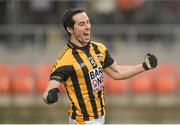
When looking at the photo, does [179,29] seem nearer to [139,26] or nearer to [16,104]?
[139,26]

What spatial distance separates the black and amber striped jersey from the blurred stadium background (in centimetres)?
858

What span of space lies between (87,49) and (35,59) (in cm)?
929

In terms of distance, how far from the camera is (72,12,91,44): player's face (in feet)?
23.6

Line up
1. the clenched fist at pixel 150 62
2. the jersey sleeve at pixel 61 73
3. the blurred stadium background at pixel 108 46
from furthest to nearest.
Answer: the blurred stadium background at pixel 108 46
the clenched fist at pixel 150 62
the jersey sleeve at pixel 61 73

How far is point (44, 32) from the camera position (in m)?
16.4

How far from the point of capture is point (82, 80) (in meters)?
7.27

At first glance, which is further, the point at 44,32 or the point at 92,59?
the point at 44,32

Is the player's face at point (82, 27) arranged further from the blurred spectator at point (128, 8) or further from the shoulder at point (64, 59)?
the blurred spectator at point (128, 8)

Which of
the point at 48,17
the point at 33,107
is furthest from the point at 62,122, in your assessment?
the point at 48,17

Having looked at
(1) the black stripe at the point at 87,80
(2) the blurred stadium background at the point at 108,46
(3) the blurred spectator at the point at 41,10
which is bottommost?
(1) the black stripe at the point at 87,80

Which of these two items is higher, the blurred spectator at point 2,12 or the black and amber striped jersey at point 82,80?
the blurred spectator at point 2,12

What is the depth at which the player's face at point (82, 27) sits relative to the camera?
283 inches

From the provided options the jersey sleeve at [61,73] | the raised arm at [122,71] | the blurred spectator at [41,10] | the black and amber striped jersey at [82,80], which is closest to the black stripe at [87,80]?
the black and amber striped jersey at [82,80]

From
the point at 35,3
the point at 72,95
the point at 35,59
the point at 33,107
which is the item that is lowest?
the point at 72,95
